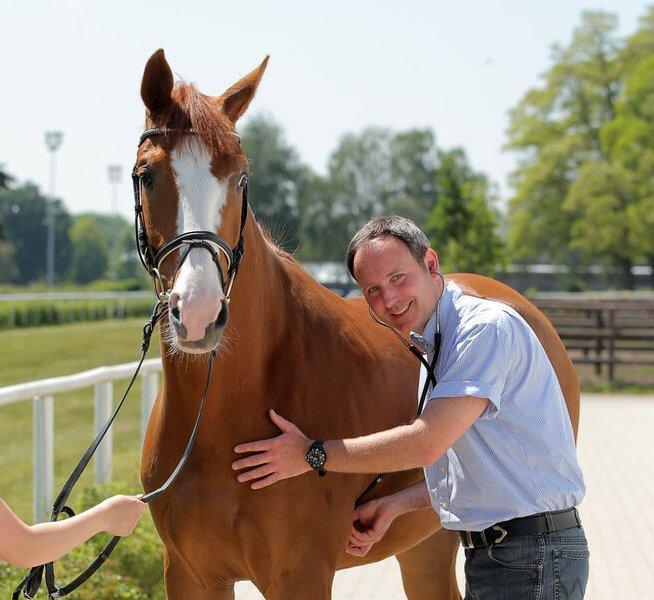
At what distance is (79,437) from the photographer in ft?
42.0

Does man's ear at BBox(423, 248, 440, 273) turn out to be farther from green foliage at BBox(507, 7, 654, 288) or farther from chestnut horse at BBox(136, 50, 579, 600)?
green foliage at BBox(507, 7, 654, 288)

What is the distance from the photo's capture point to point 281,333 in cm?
343

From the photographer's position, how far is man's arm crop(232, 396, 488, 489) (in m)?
2.74

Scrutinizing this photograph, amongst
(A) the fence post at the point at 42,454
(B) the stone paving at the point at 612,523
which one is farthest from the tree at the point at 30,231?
(A) the fence post at the point at 42,454

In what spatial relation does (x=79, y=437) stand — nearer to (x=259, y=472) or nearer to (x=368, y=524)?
(x=368, y=524)

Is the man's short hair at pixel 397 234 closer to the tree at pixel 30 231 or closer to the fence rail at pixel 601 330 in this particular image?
the fence rail at pixel 601 330

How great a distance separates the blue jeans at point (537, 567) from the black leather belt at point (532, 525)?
2 cm

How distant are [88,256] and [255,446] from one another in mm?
114386

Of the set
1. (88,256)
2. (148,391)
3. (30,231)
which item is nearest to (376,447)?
(148,391)

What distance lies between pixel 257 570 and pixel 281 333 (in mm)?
805

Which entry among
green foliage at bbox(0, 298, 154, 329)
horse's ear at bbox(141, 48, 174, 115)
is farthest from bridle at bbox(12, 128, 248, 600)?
green foliage at bbox(0, 298, 154, 329)

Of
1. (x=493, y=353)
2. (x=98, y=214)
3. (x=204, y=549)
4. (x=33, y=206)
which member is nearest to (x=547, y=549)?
(x=493, y=353)

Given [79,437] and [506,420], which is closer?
[506,420]

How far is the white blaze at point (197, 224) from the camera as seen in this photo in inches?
105
